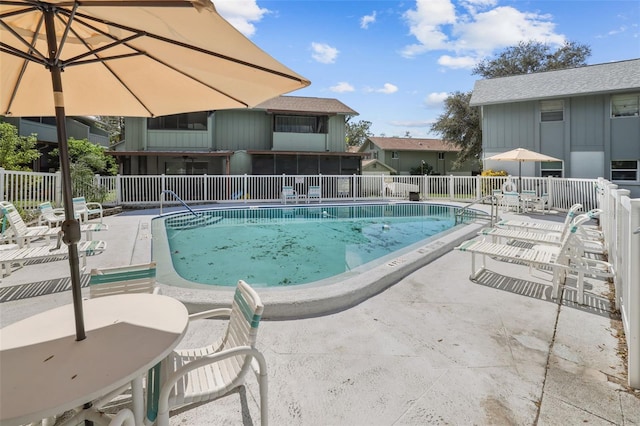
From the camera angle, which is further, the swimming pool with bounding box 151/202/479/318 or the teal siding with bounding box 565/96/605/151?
the teal siding with bounding box 565/96/605/151

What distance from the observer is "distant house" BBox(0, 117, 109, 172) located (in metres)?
17.0

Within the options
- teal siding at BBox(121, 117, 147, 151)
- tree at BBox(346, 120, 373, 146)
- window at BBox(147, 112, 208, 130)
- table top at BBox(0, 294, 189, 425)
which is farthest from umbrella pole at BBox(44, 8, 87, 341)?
tree at BBox(346, 120, 373, 146)

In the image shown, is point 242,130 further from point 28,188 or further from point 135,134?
point 28,188

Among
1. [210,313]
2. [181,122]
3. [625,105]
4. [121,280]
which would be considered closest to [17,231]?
[121,280]

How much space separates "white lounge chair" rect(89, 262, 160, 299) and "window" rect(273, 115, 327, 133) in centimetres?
1786

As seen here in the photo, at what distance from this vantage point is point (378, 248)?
317 inches

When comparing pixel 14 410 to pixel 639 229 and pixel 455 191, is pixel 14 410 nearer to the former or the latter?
pixel 639 229

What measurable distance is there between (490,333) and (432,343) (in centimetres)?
64

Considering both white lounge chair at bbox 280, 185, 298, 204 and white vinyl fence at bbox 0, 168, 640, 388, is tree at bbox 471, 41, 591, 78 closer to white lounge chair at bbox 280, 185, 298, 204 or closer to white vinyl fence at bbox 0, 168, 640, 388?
white vinyl fence at bbox 0, 168, 640, 388

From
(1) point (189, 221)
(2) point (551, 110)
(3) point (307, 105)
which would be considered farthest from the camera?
(3) point (307, 105)

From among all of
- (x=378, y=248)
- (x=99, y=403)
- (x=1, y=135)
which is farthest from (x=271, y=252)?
(x=1, y=135)

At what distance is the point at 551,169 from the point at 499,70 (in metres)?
15.7

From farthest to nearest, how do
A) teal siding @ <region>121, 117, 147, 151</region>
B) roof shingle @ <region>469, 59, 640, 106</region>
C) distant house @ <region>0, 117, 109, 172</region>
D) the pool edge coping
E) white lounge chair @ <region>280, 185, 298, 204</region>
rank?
1. teal siding @ <region>121, 117, 147, 151</region>
2. distant house @ <region>0, 117, 109, 172</region>
3. white lounge chair @ <region>280, 185, 298, 204</region>
4. roof shingle @ <region>469, 59, 640, 106</region>
5. the pool edge coping

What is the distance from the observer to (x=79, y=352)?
61.4 inches
